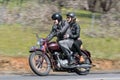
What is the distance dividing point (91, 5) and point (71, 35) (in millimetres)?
19461

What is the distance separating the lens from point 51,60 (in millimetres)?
14875

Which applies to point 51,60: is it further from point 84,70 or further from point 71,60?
point 84,70

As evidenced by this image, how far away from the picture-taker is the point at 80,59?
15.5m

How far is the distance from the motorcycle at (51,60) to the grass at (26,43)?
4.00m

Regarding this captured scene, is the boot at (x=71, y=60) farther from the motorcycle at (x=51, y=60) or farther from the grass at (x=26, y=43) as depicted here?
the grass at (x=26, y=43)

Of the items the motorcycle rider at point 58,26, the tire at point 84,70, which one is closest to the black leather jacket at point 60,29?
the motorcycle rider at point 58,26

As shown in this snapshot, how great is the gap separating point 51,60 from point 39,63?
483 millimetres

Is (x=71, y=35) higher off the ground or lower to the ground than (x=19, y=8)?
higher

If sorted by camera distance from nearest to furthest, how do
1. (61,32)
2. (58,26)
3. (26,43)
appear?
(61,32), (58,26), (26,43)

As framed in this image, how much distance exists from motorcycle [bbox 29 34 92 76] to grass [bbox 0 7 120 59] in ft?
13.1

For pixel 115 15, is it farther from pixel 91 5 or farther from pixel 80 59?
pixel 80 59

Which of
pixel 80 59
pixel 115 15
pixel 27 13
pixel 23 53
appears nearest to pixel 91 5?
pixel 115 15

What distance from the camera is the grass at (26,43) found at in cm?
2006

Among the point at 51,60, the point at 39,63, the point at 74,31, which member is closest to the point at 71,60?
the point at 51,60
